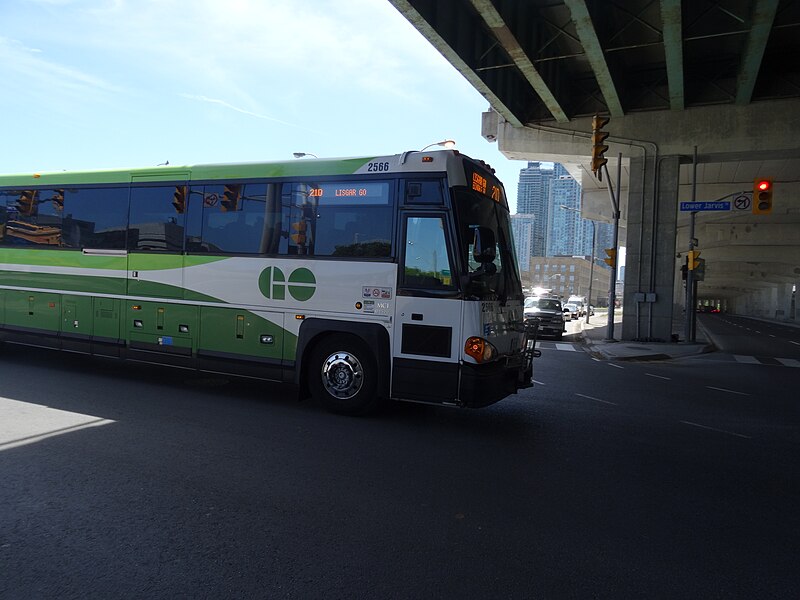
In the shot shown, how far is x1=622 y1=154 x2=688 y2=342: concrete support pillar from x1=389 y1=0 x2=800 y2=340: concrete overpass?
0.04m

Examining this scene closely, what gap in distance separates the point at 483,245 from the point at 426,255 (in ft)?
2.37

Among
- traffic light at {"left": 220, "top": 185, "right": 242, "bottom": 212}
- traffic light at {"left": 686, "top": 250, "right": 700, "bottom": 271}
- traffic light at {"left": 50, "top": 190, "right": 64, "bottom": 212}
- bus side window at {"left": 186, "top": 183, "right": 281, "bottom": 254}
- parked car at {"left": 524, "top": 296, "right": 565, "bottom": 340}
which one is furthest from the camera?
parked car at {"left": 524, "top": 296, "right": 565, "bottom": 340}

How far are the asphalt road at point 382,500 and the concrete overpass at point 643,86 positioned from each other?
9.97 meters

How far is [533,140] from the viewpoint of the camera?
22.0m

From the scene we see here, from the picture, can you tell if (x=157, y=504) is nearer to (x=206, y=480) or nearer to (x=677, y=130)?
(x=206, y=480)

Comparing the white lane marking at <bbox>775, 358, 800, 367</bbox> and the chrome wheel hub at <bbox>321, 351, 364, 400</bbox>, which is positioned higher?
the chrome wheel hub at <bbox>321, 351, 364, 400</bbox>

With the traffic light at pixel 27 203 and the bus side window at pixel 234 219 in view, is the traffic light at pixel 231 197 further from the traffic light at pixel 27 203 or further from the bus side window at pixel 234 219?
the traffic light at pixel 27 203

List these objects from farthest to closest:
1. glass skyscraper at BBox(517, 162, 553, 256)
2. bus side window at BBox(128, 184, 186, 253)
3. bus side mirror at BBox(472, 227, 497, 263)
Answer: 1. glass skyscraper at BBox(517, 162, 553, 256)
2. bus side window at BBox(128, 184, 186, 253)
3. bus side mirror at BBox(472, 227, 497, 263)

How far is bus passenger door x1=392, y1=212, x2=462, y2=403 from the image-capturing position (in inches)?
254

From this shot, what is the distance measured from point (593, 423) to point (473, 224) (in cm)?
300

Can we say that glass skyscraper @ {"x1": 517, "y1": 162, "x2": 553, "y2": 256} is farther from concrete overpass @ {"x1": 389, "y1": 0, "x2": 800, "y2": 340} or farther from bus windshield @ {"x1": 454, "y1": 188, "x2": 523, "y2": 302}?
bus windshield @ {"x1": 454, "y1": 188, "x2": 523, "y2": 302}

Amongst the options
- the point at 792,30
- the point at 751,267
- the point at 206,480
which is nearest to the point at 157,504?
the point at 206,480

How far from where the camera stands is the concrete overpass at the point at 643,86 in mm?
14383

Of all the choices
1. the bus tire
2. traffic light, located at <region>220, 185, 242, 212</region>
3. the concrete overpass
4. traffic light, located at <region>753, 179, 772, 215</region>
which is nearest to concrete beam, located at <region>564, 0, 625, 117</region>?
the concrete overpass
